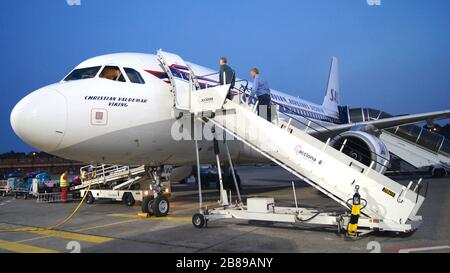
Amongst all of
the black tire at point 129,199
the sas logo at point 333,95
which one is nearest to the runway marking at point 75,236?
the black tire at point 129,199

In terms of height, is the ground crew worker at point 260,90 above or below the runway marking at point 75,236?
above

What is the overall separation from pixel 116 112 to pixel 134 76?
114 centimetres

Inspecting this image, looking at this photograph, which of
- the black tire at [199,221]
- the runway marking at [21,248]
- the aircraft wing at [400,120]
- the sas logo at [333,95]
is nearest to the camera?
the runway marking at [21,248]

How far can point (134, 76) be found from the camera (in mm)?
8914

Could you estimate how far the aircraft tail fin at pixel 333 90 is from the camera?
2644cm

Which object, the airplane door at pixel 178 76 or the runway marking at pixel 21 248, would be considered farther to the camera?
the airplane door at pixel 178 76

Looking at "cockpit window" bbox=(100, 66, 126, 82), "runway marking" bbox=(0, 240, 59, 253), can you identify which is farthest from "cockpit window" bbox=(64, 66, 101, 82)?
"runway marking" bbox=(0, 240, 59, 253)

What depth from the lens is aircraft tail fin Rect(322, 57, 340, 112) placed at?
26438 mm

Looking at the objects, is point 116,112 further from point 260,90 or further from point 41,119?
point 260,90

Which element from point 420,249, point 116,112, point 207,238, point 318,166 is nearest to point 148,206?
point 116,112

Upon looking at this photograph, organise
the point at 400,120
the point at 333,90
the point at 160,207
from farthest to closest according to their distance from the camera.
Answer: the point at 333,90, the point at 400,120, the point at 160,207

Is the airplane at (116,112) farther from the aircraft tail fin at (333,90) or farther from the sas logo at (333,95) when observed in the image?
the sas logo at (333,95)

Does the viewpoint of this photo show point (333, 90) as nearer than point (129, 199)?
No

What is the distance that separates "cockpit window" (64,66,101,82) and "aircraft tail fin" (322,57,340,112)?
1909cm
